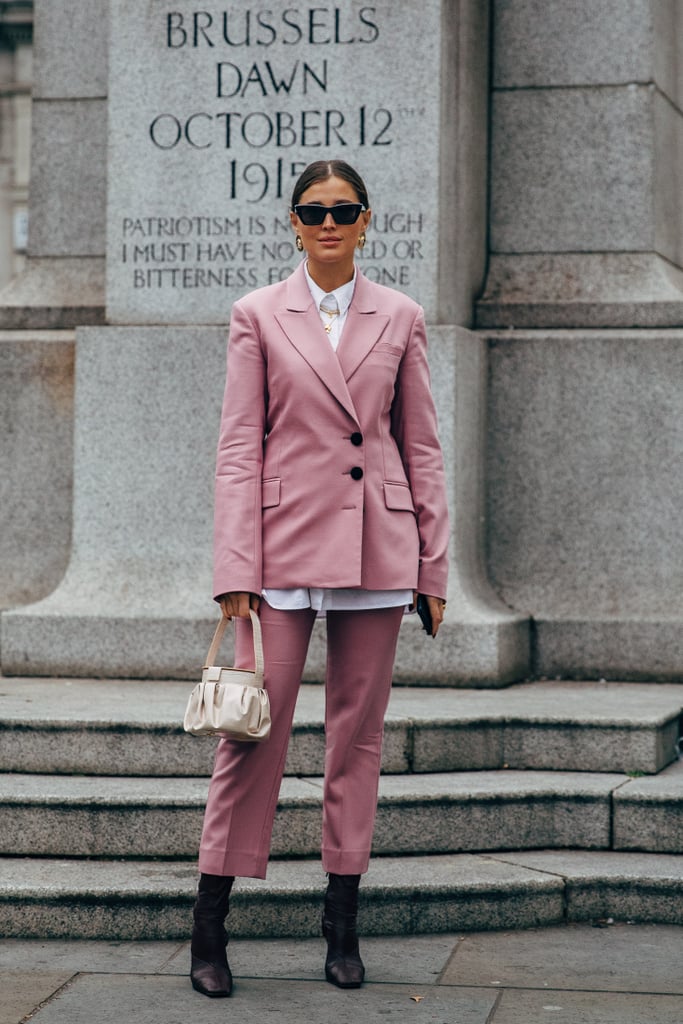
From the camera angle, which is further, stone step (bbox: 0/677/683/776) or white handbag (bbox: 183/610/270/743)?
stone step (bbox: 0/677/683/776)

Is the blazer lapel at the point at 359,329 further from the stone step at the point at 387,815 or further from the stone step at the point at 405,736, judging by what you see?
the stone step at the point at 405,736

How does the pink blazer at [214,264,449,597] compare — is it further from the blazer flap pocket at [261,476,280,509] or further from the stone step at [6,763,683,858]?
the stone step at [6,763,683,858]

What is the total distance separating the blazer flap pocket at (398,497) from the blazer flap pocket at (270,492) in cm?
30

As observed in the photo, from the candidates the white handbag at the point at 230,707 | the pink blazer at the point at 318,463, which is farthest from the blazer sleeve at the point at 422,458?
the white handbag at the point at 230,707

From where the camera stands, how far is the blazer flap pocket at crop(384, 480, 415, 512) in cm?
469

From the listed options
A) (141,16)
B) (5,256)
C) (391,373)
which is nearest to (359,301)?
(391,373)

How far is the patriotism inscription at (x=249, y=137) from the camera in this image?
7539 millimetres

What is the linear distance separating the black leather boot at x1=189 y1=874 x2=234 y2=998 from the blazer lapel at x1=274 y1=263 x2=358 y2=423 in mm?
1337

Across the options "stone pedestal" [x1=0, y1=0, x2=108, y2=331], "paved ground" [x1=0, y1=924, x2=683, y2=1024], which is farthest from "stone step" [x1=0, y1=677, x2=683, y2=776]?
"stone pedestal" [x1=0, y1=0, x2=108, y2=331]

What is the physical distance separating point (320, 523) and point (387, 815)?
1471mm

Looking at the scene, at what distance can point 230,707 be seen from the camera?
14.4 ft

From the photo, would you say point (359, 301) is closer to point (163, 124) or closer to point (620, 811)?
point (620, 811)

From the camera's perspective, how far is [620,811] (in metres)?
5.85

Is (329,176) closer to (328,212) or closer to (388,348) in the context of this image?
(328,212)
